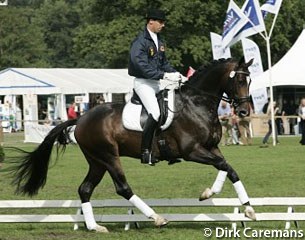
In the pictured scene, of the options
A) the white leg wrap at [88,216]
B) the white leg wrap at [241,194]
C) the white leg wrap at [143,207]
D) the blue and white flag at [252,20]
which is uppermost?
the blue and white flag at [252,20]

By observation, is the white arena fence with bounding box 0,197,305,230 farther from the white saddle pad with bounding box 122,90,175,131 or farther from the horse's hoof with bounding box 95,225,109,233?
the white saddle pad with bounding box 122,90,175,131

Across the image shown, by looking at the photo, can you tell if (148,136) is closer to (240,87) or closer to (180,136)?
(180,136)

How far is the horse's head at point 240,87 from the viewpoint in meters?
11.2

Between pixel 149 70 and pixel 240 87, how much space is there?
1.29m

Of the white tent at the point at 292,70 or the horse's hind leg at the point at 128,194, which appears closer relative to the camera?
the horse's hind leg at the point at 128,194

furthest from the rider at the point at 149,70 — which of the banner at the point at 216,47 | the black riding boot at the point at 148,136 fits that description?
the banner at the point at 216,47

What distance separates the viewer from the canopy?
4609 cm

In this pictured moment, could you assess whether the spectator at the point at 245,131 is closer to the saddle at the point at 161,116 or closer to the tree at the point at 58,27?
the saddle at the point at 161,116

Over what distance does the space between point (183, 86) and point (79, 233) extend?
2560 millimetres

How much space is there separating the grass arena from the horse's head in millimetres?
1663

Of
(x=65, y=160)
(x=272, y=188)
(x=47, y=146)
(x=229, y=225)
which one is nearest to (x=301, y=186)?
(x=272, y=188)

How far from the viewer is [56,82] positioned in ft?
154

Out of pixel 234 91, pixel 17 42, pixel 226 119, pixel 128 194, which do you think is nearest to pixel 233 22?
pixel 226 119

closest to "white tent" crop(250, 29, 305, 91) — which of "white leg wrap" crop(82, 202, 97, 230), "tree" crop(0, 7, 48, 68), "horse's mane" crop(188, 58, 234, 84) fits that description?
"horse's mane" crop(188, 58, 234, 84)
